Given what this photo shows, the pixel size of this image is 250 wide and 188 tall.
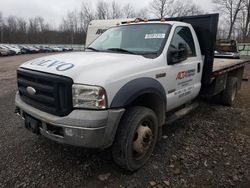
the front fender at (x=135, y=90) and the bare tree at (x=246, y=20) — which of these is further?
the bare tree at (x=246, y=20)

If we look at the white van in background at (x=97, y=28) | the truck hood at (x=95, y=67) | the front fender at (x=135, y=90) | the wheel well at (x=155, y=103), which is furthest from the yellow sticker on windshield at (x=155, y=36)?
the white van in background at (x=97, y=28)

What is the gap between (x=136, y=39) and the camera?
153 inches

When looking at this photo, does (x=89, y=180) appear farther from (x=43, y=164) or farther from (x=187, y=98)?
(x=187, y=98)

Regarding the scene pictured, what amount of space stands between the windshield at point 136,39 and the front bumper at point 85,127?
132cm

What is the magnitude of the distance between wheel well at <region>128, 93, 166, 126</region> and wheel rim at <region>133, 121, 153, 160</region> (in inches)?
10.4

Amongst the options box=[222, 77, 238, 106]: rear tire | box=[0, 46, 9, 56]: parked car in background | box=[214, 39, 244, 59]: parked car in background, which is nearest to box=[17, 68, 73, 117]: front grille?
box=[222, 77, 238, 106]: rear tire

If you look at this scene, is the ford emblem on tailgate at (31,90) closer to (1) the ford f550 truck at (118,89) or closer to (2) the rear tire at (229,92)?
(1) the ford f550 truck at (118,89)

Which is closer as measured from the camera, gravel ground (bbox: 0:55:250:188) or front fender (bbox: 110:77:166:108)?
front fender (bbox: 110:77:166:108)

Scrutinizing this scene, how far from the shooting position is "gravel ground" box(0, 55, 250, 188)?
3.00 metres

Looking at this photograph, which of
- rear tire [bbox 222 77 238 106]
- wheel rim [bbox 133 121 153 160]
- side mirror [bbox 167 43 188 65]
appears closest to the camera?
wheel rim [bbox 133 121 153 160]

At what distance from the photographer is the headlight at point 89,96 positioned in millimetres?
2547

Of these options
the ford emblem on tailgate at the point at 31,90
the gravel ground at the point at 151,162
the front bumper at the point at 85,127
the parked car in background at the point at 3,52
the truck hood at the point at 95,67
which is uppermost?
the truck hood at the point at 95,67

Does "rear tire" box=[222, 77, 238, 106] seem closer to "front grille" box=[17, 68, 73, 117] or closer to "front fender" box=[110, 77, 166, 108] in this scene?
"front fender" box=[110, 77, 166, 108]

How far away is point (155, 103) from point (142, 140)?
0.61 m
